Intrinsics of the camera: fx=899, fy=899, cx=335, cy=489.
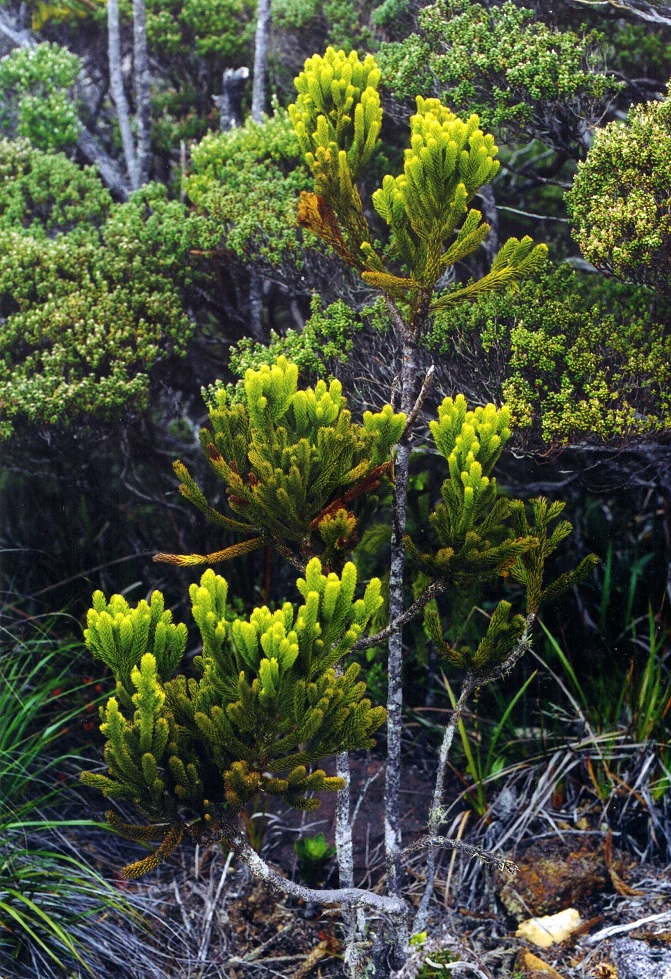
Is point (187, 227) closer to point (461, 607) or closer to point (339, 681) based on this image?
point (461, 607)

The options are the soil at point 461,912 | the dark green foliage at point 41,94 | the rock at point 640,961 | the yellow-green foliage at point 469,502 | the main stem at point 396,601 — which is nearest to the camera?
the yellow-green foliage at point 469,502

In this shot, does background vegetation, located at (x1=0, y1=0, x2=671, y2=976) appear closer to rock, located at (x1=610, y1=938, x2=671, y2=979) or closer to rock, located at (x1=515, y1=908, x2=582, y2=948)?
rock, located at (x1=515, y1=908, x2=582, y2=948)

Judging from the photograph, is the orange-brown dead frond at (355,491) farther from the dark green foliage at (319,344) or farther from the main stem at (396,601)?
the dark green foliage at (319,344)

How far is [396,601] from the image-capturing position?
12.0 ft

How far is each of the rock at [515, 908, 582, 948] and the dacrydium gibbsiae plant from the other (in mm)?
569

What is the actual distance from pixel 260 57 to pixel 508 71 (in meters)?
2.04

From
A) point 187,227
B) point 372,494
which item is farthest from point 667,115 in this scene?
point 187,227

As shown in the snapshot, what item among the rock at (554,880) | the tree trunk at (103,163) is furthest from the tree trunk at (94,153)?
the rock at (554,880)

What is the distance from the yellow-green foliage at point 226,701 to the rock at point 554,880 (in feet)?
5.46

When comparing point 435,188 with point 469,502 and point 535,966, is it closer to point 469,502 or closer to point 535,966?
point 469,502

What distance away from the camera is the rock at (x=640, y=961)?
344 cm

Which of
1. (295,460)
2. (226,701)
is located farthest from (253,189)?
(226,701)

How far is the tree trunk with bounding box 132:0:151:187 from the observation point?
6.26 m

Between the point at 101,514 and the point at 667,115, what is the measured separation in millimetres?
4395
